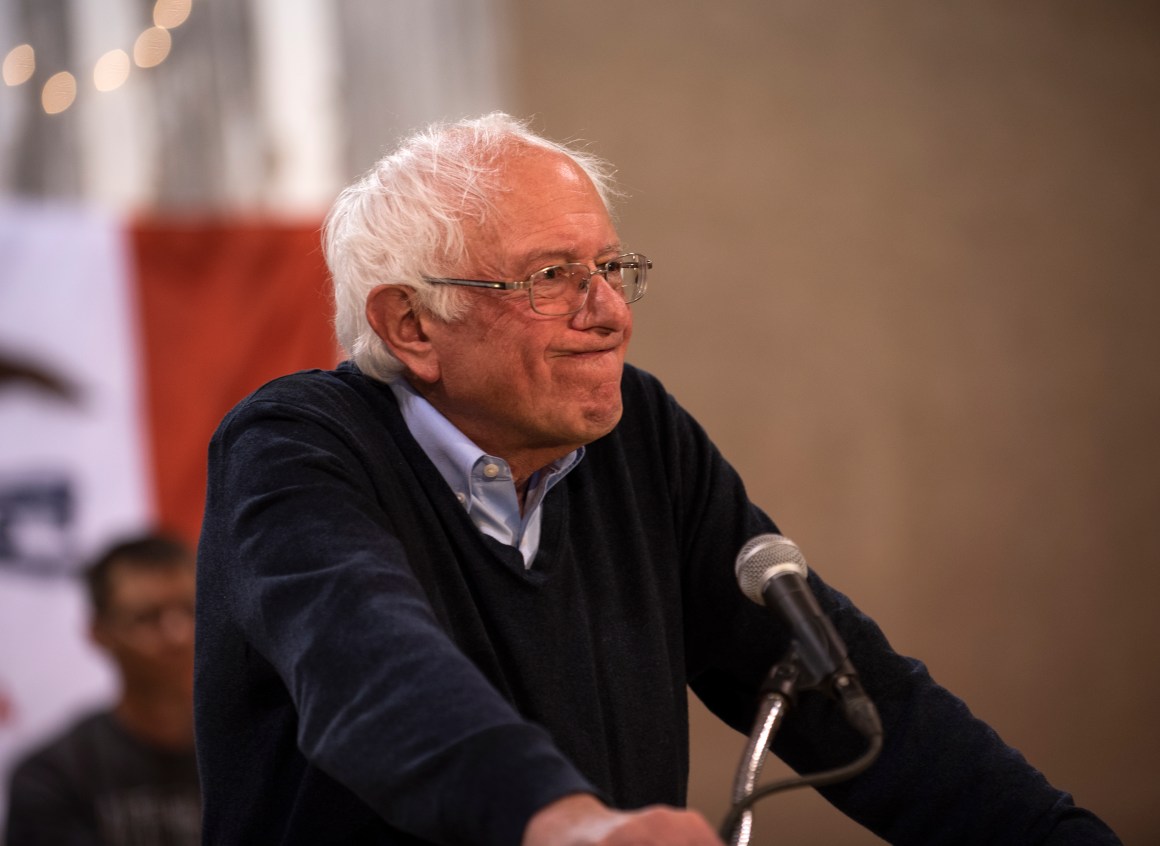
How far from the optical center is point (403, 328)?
5.62 ft

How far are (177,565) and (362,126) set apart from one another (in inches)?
58.0

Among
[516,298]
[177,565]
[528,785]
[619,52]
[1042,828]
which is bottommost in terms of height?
[177,565]

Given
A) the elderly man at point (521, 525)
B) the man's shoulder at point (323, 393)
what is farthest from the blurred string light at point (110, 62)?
the man's shoulder at point (323, 393)

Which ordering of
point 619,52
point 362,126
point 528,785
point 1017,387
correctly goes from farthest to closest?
point 1017,387, point 619,52, point 362,126, point 528,785

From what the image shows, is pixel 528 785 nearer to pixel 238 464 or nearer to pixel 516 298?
pixel 238 464

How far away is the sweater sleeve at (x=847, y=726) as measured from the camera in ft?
5.30

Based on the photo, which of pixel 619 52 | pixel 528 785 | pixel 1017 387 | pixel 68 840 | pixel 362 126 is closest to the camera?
pixel 528 785

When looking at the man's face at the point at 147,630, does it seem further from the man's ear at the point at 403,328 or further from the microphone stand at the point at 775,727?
the microphone stand at the point at 775,727

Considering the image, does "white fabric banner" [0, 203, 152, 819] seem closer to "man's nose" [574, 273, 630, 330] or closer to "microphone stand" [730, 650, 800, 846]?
"man's nose" [574, 273, 630, 330]

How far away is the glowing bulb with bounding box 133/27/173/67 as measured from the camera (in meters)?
3.96

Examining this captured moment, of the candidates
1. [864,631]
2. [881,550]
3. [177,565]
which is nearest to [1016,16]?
[881,550]

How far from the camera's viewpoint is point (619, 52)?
4.50 metres

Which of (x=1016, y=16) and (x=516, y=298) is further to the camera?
(x=1016, y=16)

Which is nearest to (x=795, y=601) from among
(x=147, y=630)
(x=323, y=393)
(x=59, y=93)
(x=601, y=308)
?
(x=601, y=308)
